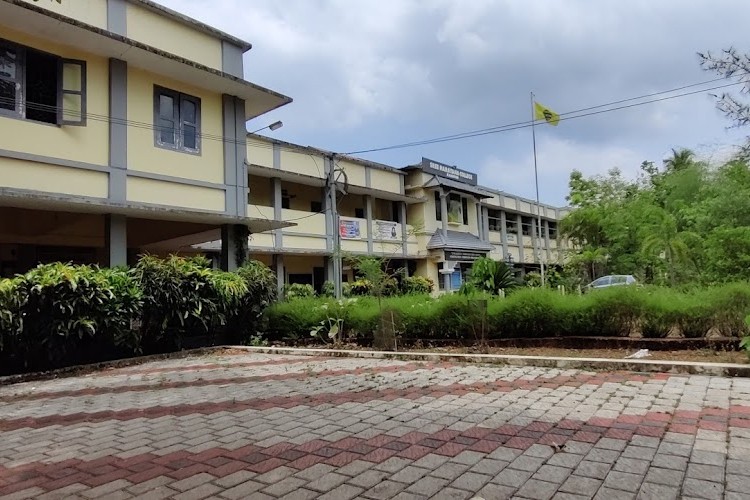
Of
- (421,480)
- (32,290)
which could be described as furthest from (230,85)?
(421,480)

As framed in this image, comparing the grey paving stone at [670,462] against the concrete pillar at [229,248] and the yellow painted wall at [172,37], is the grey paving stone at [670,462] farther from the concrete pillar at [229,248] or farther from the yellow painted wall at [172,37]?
the yellow painted wall at [172,37]

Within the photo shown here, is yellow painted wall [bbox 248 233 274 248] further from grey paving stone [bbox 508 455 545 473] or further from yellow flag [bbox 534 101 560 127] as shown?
grey paving stone [bbox 508 455 545 473]

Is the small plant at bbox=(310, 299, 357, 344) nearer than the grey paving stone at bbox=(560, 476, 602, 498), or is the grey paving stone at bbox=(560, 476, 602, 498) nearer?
the grey paving stone at bbox=(560, 476, 602, 498)

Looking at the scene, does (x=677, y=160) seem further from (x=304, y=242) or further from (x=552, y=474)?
(x=552, y=474)

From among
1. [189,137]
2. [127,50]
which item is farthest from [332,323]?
[127,50]

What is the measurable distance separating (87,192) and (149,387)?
15.9 feet

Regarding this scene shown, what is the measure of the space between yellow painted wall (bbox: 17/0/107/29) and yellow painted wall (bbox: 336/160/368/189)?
12539 millimetres

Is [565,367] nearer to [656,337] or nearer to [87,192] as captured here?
[656,337]

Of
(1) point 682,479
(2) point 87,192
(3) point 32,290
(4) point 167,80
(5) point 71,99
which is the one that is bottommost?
(1) point 682,479

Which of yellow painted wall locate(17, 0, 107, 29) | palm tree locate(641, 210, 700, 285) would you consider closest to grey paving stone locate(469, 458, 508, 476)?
yellow painted wall locate(17, 0, 107, 29)

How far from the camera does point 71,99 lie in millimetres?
10375

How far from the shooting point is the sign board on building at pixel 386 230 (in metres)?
25.1

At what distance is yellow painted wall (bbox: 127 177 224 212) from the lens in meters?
11.2

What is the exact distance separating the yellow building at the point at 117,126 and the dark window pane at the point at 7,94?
0.02 m
